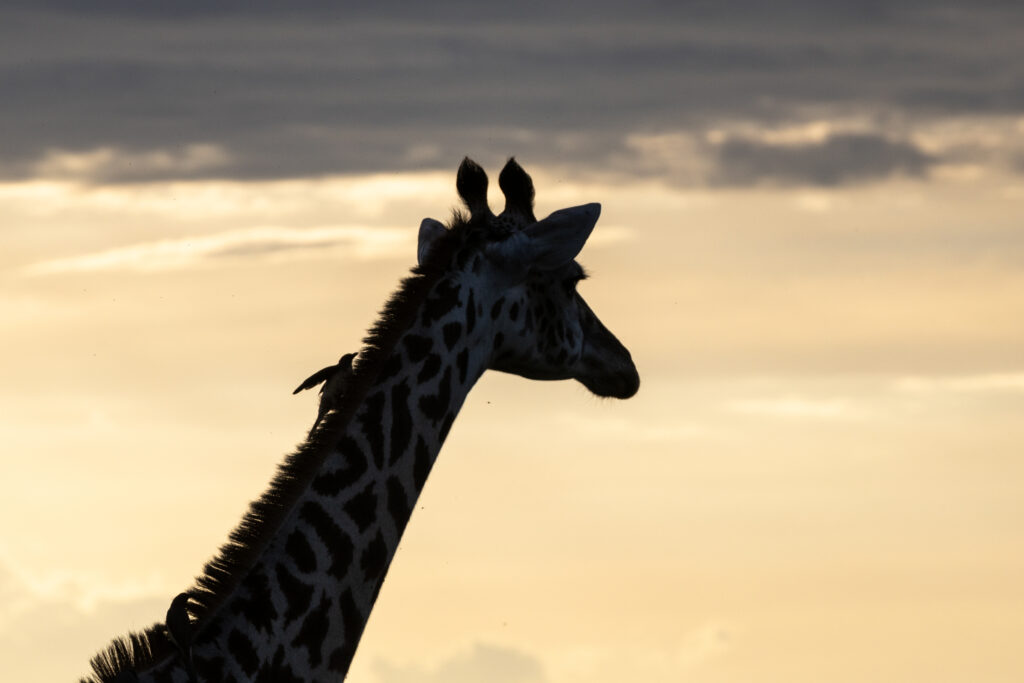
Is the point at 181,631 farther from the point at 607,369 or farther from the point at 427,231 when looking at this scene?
the point at 607,369

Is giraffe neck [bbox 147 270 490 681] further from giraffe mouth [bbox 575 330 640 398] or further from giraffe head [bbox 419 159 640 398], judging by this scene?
giraffe mouth [bbox 575 330 640 398]

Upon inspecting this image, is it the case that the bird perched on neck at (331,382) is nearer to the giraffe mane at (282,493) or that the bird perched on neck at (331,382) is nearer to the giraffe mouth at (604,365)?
the giraffe mane at (282,493)

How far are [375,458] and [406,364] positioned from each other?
2.76 feet

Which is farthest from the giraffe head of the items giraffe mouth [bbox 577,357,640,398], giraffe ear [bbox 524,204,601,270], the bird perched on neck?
the bird perched on neck

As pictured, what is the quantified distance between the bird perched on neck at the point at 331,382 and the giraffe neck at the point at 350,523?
20 cm

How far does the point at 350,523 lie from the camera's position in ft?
39.1

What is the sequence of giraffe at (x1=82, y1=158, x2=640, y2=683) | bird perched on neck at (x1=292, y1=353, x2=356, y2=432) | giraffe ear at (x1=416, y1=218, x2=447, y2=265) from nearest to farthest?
1. giraffe at (x1=82, y1=158, x2=640, y2=683)
2. bird perched on neck at (x1=292, y1=353, x2=356, y2=432)
3. giraffe ear at (x1=416, y1=218, x2=447, y2=265)

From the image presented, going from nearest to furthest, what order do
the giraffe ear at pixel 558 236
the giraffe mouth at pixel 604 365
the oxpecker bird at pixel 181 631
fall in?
the oxpecker bird at pixel 181 631, the giraffe ear at pixel 558 236, the giraffe mouth at pixel 604 365

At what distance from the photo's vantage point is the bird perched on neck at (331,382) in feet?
40.2

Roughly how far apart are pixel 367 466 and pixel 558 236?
3.01 meters

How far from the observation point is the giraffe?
36.6ft

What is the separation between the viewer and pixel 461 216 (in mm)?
13594

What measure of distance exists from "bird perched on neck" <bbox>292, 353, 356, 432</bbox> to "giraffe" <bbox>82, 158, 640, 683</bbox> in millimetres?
73

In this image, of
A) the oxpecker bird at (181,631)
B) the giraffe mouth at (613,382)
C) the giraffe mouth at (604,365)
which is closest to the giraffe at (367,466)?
the oxpecker bird at (181,631)
